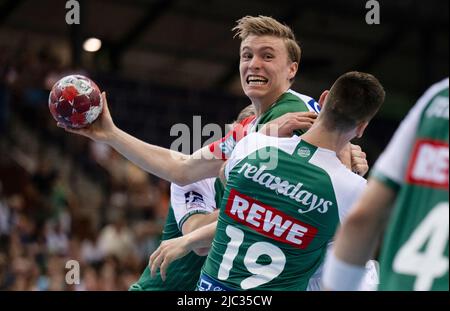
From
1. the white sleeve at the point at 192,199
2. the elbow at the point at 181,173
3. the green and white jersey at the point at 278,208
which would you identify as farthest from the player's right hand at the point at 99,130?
the white sleeve at the point at 192,199

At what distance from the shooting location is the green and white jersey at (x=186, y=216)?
→ 5902 mm

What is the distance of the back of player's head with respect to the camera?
4203 mm

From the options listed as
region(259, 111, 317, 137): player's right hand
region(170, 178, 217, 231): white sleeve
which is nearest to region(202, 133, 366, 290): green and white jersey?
region(259, 111, 317, 137): player's right hand

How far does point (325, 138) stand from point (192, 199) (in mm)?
1731

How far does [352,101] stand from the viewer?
421 centimetres

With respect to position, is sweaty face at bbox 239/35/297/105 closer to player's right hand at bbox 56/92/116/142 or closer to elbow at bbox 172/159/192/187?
elbow at bbox 172/159/192/187

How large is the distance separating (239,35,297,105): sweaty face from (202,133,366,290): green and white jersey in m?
1.04

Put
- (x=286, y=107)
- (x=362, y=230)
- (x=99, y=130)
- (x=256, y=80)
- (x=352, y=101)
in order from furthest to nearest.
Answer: (x=256, y=80) → (x=286, y=107) → (x=99, y=130) → (x=352, y=101) → (x=362, y=230)

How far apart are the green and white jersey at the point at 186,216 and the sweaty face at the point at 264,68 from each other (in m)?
0.78

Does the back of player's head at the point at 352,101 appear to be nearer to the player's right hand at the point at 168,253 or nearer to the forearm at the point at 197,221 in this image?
the player's right hand at the point at 168,253

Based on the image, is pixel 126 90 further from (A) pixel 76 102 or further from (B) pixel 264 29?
(A) pixel 76 102

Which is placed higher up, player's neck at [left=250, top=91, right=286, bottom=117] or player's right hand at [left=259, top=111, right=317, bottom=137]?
player's neck at [left=250, top=91, right=286, bottom=117]

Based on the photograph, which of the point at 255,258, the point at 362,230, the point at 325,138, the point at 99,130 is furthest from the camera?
the point at 99,130

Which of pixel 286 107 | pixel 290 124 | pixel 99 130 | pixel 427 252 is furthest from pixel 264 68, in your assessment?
pixel 427 252
